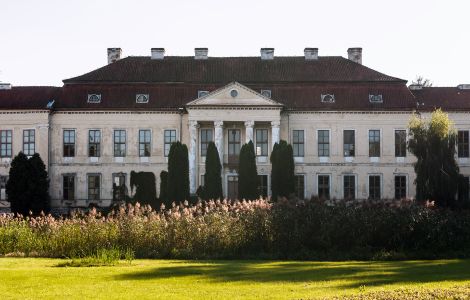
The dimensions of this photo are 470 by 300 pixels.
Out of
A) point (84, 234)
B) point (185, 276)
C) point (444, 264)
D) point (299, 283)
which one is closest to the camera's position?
point (299, 283)

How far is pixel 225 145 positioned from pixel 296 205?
26801mm

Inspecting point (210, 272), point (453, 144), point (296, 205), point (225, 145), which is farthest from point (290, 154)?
point (210, 272)

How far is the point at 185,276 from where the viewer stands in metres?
15.4

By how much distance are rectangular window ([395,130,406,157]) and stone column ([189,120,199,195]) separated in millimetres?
13886

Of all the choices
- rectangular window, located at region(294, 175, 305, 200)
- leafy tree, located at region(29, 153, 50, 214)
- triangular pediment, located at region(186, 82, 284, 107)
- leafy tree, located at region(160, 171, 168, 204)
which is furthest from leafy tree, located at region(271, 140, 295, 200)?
leafy tree, located at region(29, 153, 50, 214)

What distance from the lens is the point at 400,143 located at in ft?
162

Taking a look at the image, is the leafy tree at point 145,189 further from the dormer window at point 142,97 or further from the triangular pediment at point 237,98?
the dormer window at point 142,97

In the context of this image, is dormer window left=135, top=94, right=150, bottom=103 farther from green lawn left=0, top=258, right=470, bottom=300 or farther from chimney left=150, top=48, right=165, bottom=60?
green lawn left=0, top=258, right=470, bottom=300

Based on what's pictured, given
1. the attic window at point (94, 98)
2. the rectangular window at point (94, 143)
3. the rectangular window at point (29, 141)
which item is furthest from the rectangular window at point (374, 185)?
the rectangular window at point (29, 141)

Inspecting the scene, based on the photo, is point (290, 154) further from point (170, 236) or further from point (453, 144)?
point (170, 236)

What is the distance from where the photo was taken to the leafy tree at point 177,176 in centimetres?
4172

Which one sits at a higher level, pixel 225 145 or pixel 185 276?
pixel 225 145

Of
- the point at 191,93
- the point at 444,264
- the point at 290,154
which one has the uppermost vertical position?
the point at 191,93

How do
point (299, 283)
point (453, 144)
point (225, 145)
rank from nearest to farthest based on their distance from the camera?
point (299, 283) < point (453, 144) < point (225, 145)
